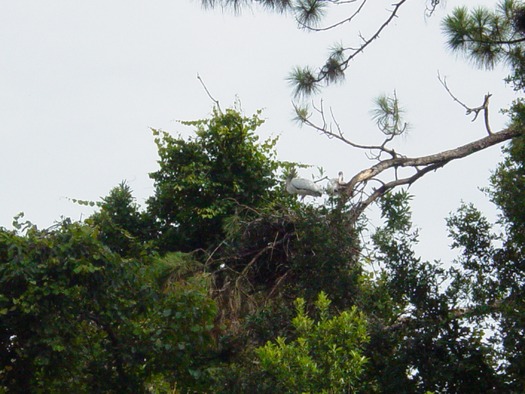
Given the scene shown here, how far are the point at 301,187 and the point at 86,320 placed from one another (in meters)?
5.00

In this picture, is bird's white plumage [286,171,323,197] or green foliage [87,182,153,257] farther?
green foliage [87,182,153,257]

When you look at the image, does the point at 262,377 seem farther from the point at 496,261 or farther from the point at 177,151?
the point at 177,151

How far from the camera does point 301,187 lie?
12492mm

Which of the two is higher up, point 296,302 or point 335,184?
point 335,184

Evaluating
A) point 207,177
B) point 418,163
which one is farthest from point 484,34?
point 207,177

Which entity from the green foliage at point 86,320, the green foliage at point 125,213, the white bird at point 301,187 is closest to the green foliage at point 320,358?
the green foliage at point 86,320

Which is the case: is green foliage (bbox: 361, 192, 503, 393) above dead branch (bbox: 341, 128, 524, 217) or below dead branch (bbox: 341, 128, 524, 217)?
below

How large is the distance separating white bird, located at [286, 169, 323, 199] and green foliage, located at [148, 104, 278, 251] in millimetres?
564

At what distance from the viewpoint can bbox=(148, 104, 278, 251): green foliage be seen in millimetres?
13180

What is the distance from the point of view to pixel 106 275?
7.92 metres

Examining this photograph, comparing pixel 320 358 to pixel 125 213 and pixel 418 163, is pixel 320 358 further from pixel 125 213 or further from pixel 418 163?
pixel 125 213

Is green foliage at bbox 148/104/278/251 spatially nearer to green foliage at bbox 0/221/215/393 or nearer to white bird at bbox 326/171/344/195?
white bird at bbox 326/171/344/195

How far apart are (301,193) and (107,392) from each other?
5.13 m

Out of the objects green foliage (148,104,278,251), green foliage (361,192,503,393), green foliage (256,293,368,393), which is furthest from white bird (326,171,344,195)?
green foliage (256,293,368,393)
